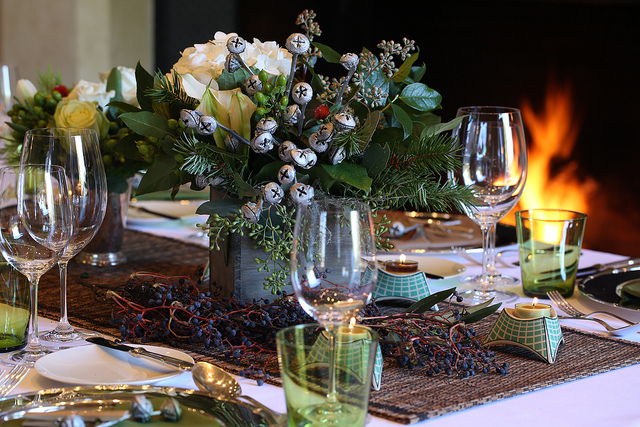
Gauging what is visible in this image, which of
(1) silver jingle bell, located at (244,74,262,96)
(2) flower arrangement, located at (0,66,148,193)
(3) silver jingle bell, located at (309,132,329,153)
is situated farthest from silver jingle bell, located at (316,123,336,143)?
(2) flower arrangement, located at (0,66,148,193)

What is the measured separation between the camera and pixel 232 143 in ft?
3.24

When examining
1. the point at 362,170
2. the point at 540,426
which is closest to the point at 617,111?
the point at 362,170

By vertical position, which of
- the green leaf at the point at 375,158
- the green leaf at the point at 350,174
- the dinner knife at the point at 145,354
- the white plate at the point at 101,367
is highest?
the green leaf at the point at 375,158

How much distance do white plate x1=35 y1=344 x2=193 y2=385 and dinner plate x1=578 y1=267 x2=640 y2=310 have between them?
65 cm

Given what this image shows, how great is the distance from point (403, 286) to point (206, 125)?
14.6 inches

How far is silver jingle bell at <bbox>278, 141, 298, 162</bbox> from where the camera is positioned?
0.95 metres

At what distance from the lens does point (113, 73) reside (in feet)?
4.89

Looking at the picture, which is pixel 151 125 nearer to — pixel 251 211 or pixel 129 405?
pixel 251 211

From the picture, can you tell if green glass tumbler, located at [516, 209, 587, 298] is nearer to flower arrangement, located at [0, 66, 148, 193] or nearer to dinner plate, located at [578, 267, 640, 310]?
dinner plate, located at [578, 267, 640, 310]

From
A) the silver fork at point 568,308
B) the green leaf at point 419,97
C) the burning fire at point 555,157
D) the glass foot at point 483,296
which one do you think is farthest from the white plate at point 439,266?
the burning fire at point 555,157

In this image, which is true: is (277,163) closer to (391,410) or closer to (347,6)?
(391,410)

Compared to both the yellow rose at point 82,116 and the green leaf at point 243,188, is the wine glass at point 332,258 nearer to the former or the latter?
the green leaf at point 243,188

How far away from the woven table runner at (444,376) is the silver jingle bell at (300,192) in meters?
0.22

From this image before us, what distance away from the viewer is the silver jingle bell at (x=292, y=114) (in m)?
0.97
